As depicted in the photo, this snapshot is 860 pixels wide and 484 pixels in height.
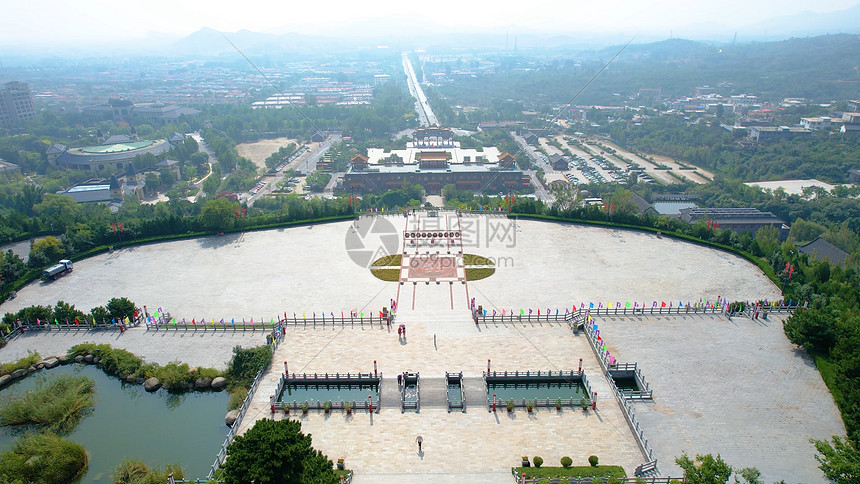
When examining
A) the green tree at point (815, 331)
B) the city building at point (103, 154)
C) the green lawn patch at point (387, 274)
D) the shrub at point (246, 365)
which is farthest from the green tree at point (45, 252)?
the green tree at point (815, 331)

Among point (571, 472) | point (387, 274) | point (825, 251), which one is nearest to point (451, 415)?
point (571, 472)

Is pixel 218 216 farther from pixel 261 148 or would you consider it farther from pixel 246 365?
pixel 261 148

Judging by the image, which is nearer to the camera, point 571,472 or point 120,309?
point 571,472

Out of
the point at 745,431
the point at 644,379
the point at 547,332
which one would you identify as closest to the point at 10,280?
the point at 547,332

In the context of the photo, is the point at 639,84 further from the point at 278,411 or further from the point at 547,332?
the point at 278,411

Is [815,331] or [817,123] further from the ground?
[817,123]

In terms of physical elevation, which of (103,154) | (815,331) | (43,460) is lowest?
(43,460)
